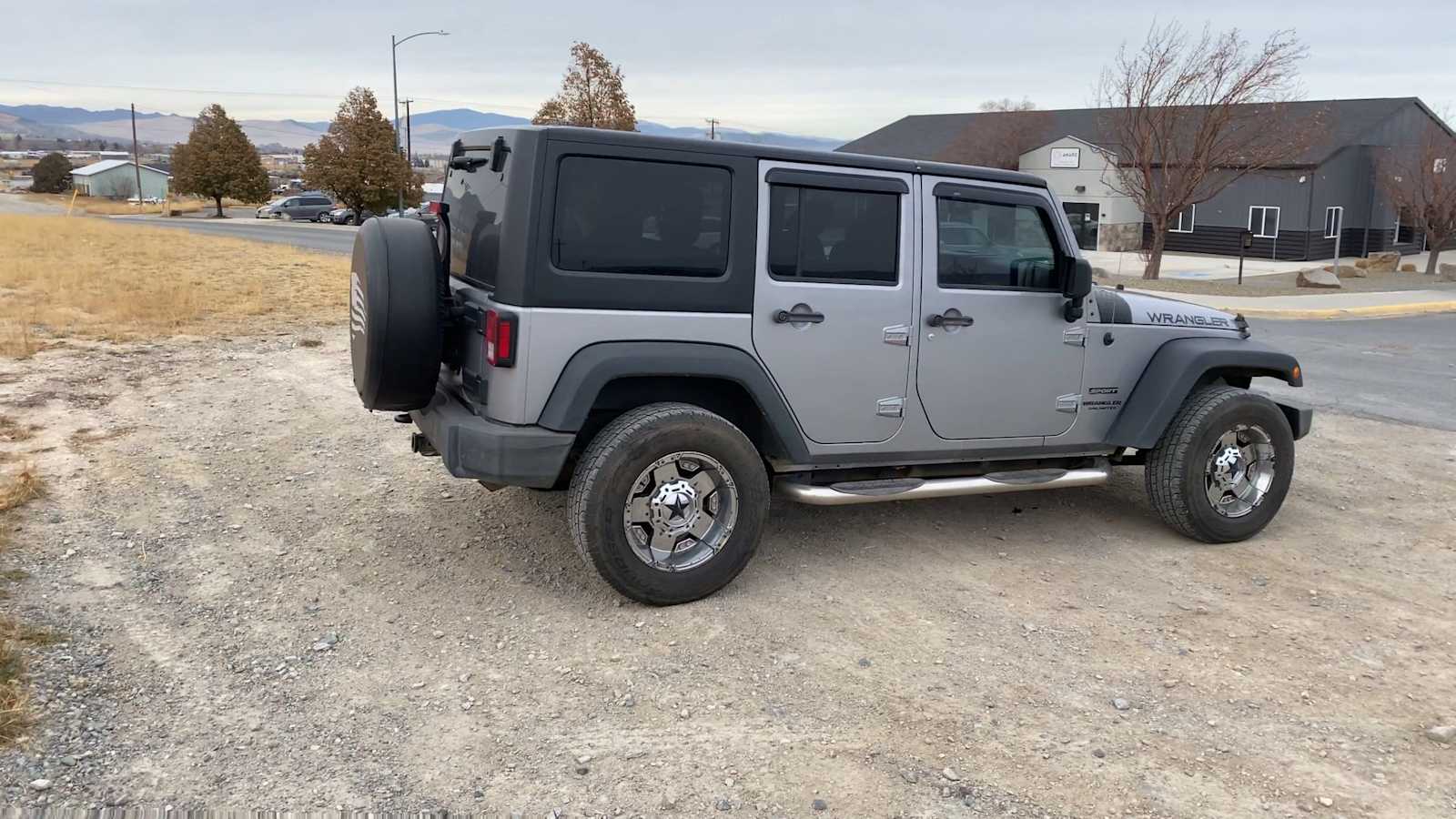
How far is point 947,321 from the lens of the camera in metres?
5.04

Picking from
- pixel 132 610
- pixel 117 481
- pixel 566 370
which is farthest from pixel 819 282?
pixel 117 481

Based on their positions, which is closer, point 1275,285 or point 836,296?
point 836,296

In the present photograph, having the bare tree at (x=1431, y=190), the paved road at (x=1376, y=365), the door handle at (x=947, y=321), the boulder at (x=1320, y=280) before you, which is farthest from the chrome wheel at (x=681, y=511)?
the bare tree at (x=1431, y=190)

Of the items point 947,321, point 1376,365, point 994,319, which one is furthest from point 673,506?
point 1376,365

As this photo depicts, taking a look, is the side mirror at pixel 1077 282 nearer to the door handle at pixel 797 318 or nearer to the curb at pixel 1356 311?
the door handle at pixel 797 318

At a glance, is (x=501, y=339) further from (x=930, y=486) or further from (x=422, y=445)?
(x=930, y=486)

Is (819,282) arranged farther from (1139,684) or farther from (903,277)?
(1139,684)

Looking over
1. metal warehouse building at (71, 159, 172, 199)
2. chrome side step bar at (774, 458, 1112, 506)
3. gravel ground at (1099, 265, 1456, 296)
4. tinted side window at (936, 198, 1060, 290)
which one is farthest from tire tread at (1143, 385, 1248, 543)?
metal warehouse building at (71, 159, 172, 199)

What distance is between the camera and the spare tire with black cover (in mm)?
4430

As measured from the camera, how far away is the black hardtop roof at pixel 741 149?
170 inches

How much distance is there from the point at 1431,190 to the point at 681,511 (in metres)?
32.0

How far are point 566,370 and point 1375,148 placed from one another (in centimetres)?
4010

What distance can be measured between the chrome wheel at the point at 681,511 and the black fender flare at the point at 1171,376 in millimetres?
2287

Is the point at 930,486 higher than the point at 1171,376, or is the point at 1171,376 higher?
the point at 1171,376
